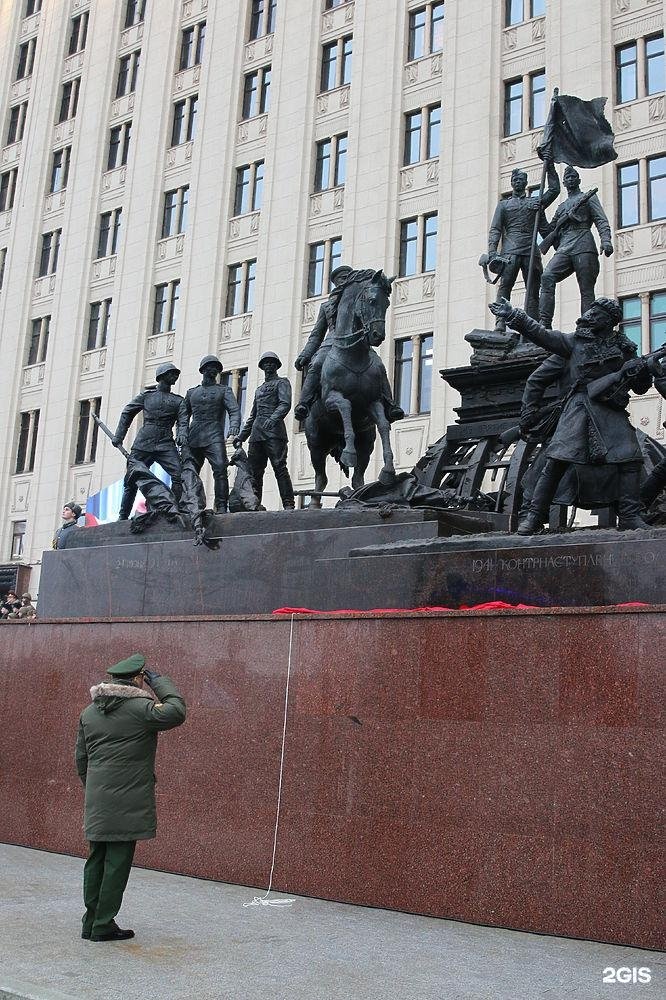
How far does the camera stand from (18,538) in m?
36.0

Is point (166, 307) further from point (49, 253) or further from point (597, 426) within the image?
point (597, 426)

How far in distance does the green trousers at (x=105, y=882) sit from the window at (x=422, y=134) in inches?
1007

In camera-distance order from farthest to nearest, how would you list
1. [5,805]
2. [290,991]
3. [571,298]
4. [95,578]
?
1. [571,298]
2. [95,578]
3. [5,805]
4. [290,991]

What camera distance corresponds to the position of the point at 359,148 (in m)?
30.4

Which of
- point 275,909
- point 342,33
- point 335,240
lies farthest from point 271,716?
point 342,33

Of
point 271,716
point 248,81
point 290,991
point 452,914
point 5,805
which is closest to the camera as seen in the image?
point 290,991

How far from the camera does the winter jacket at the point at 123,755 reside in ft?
19.9

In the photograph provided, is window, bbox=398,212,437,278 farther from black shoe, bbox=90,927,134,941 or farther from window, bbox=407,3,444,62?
black shoe, bbox=90,927,134,941

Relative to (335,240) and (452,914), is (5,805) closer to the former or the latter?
(452,914)

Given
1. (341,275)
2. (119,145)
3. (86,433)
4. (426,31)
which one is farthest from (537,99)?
(341,275)

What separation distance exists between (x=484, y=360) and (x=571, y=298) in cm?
1217

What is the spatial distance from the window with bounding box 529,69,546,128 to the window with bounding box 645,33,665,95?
8.29 feet

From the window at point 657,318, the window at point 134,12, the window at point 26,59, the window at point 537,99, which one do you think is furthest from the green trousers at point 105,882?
the window at point 26,59

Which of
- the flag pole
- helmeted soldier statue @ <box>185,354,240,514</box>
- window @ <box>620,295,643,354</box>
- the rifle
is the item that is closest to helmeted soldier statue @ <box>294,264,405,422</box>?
helmeted soldier statue @ <box>185,354,240,514</box>
